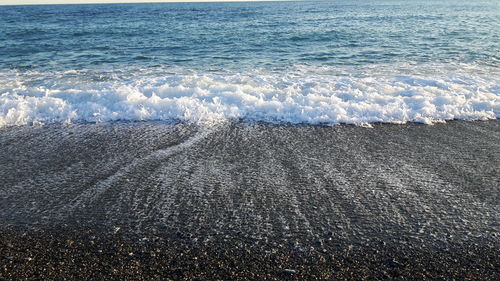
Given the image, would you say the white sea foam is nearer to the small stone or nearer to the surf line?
the surf line

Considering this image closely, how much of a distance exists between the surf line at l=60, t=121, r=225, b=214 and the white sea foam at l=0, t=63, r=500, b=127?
539 millimetres

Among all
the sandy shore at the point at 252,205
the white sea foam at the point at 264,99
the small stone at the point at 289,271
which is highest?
the white sea foam at the point at 264,99

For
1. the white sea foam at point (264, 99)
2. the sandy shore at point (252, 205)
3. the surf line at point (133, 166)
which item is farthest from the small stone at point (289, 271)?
the white sea foam at point (264, 99)

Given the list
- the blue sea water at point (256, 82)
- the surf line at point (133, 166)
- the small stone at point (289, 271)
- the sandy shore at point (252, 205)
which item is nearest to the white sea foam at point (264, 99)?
the blue sea water at point (256, 82)

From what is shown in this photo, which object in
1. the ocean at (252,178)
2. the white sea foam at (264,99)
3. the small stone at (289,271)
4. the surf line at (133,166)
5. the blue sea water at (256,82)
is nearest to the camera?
the small stone at (289,271)

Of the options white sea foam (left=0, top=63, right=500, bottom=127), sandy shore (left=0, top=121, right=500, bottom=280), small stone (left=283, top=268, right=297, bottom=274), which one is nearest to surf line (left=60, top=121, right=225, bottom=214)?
sandy shore (left=0, top=121, right=500, bottom=280)

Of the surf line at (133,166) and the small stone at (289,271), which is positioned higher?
the surf line at (133,166)

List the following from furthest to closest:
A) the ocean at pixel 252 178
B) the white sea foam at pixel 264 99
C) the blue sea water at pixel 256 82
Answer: the blue sea water at pixel 256 82 → the white sea foam at pixel 264 99 → the ocean at pixel 252 178

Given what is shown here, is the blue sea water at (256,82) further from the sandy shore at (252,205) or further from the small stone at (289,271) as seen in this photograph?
the small stone at (289,271)

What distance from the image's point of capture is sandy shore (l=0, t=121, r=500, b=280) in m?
2.61

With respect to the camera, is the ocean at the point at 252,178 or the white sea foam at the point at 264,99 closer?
the ocean at the point at 252,178

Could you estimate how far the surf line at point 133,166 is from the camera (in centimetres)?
346

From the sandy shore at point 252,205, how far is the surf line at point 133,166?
0.02 meters

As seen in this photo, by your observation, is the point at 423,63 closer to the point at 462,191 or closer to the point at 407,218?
the point at 462,191
